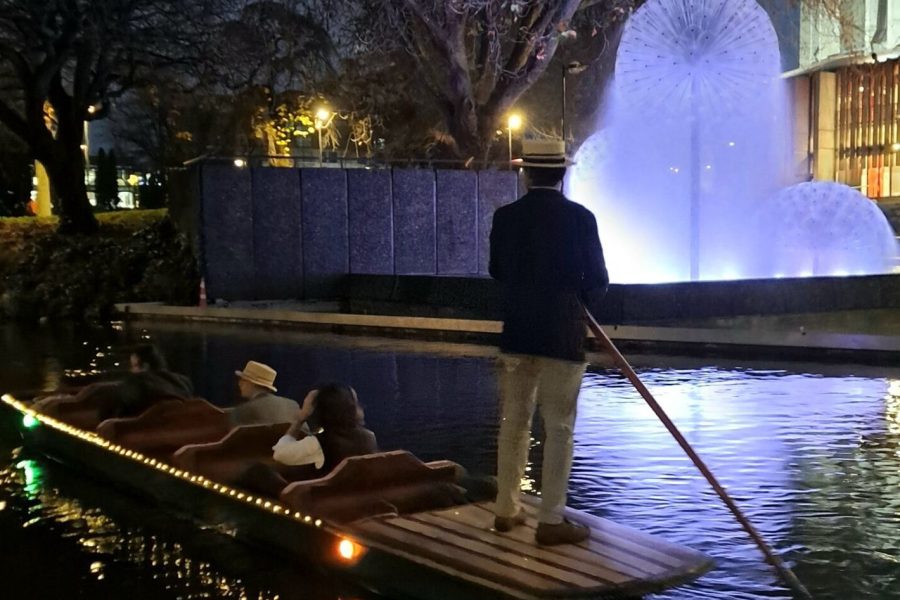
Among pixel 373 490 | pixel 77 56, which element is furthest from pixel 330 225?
pixel 373 490

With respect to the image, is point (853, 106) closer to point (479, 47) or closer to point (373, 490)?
point (479, 47)

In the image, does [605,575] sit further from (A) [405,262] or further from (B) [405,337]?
(A) [405,262]

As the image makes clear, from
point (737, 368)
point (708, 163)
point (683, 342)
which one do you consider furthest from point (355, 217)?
point (737, 368)

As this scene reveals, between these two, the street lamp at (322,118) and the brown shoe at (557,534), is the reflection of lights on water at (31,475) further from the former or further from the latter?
the street lamp at (322,118)

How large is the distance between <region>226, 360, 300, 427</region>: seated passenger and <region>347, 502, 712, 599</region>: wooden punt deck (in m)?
1.85

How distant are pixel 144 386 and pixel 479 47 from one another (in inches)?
696

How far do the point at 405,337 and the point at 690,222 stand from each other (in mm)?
7034

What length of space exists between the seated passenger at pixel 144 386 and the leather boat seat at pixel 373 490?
8.81ft

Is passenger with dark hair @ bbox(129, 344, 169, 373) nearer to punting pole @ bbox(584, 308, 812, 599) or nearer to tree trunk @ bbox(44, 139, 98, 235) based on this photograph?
punting pole @ bbox(584, 308, 812, 599)

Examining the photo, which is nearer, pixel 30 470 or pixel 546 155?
pixel 546 155

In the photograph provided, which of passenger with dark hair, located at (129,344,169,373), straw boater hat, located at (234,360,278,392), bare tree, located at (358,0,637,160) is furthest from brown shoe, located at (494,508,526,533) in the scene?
bare tree, located at (358,0,637,160)

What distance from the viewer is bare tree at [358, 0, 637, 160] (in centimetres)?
2102

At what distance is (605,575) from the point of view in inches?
181

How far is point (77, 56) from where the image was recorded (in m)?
26.7
